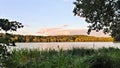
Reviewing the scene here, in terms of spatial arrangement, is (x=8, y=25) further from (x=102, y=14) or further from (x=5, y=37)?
(x=102, y=14)

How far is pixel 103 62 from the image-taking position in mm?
16344

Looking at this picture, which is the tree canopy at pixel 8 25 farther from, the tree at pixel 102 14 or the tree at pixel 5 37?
the tree at pixel 102 14

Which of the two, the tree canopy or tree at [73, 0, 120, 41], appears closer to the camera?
the tree canopy

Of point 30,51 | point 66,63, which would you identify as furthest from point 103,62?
point 30,51

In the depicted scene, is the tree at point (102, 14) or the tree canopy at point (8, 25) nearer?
the tree canopy at point (8, 25)

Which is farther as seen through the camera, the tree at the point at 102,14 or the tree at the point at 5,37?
the tree at the point at 102,14

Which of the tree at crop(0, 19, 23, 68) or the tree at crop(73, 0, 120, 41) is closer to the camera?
the tree at crop(0, 19, 23, 68)

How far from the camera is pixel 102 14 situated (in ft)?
93.0

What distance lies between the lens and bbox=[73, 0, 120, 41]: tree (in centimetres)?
2753

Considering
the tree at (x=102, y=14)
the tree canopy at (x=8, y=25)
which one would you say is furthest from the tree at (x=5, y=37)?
the tree at (x=102, y=14)

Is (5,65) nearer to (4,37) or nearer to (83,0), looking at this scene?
(4,37)

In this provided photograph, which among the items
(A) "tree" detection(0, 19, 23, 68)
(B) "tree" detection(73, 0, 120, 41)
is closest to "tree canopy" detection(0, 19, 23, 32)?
(A) "tree" detection(0, 19, 23, 68)

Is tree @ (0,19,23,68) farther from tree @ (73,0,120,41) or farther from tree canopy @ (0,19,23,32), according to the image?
tree @ (73,0,120,41)

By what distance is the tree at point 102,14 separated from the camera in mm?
27531
